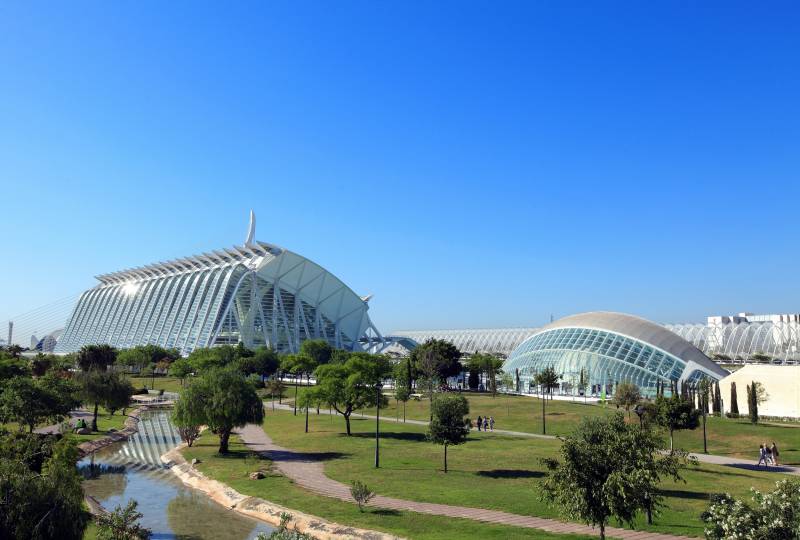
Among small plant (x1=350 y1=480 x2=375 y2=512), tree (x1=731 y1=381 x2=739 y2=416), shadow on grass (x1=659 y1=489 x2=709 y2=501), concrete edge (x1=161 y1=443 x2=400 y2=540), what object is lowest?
concrete edge (x1=161 y1=443 x2=400 y2=540)

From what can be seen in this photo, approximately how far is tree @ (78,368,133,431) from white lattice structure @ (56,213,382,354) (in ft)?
209

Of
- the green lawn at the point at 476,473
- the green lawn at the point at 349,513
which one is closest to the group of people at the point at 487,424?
the green lawn at the point at 476,473

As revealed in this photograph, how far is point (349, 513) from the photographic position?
76.7 feet

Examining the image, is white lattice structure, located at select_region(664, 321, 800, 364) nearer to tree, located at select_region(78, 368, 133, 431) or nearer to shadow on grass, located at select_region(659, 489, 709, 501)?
shadow on grass, located at select_region(659, 489, 709, 501)

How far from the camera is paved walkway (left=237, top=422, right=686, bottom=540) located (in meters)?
20.7

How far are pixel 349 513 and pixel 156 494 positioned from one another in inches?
494

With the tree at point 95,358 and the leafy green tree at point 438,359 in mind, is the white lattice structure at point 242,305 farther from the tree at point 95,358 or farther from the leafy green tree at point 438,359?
the leafy green tree at point 438,359

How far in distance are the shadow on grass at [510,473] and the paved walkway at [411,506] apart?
6.56 m

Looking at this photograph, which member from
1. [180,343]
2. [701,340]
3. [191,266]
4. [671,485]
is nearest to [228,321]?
[180,343]

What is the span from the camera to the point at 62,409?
4162cm

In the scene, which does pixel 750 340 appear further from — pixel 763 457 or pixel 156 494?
pixel 156 494

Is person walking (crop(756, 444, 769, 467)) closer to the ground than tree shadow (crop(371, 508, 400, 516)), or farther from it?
farther from it

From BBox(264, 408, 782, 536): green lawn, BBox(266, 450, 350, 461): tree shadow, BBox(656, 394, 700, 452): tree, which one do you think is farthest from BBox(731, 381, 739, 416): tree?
BBox(266, 450, 350, 461): tree shadow

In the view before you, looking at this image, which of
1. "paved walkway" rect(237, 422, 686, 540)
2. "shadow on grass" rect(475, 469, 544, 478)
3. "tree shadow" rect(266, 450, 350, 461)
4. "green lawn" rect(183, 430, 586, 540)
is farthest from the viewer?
"tree shadow" rect(266, 450, 350, 461)
